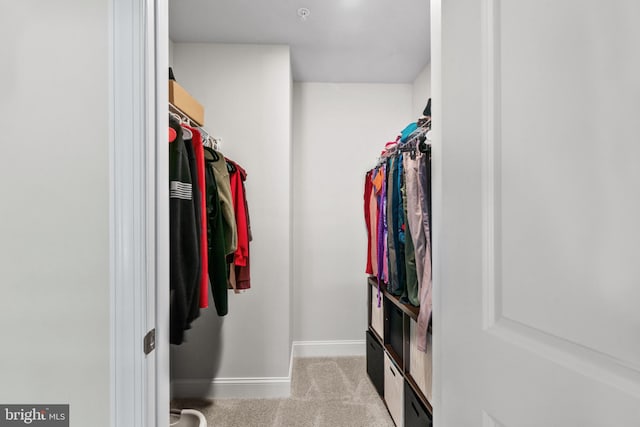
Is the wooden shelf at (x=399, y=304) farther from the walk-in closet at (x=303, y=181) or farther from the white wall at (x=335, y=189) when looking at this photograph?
the white wall at (x=335, y=189)

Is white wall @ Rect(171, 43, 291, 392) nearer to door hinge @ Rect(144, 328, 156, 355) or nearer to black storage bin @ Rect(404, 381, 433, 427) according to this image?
black storage bin @ Rect(404, 381, 433, 427)

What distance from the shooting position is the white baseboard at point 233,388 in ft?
7.89

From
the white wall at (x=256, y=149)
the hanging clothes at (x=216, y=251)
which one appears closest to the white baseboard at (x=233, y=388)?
the white wall at (x=256, y=149)

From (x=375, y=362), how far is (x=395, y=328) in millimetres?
559

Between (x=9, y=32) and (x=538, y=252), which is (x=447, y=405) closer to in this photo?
(x=538, y=252)

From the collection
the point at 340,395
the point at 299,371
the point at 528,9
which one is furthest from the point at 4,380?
the point at 299,371

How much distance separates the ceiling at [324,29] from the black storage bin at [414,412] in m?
2.18

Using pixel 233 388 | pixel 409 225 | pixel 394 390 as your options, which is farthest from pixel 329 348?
pixel 409 225

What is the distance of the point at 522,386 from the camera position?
1.69 feet

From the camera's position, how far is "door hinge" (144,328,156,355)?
0.88 m

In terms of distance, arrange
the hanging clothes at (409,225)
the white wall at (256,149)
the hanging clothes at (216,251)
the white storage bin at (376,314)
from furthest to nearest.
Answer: the white wall at (256,149) < the white storage bin at (376,314) < the hanging clothes at (216,251) < the hanging clothes at (409,225)

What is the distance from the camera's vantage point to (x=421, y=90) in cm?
295

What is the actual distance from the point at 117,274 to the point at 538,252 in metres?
0.91

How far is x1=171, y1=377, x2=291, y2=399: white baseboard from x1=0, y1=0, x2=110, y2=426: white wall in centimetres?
170
